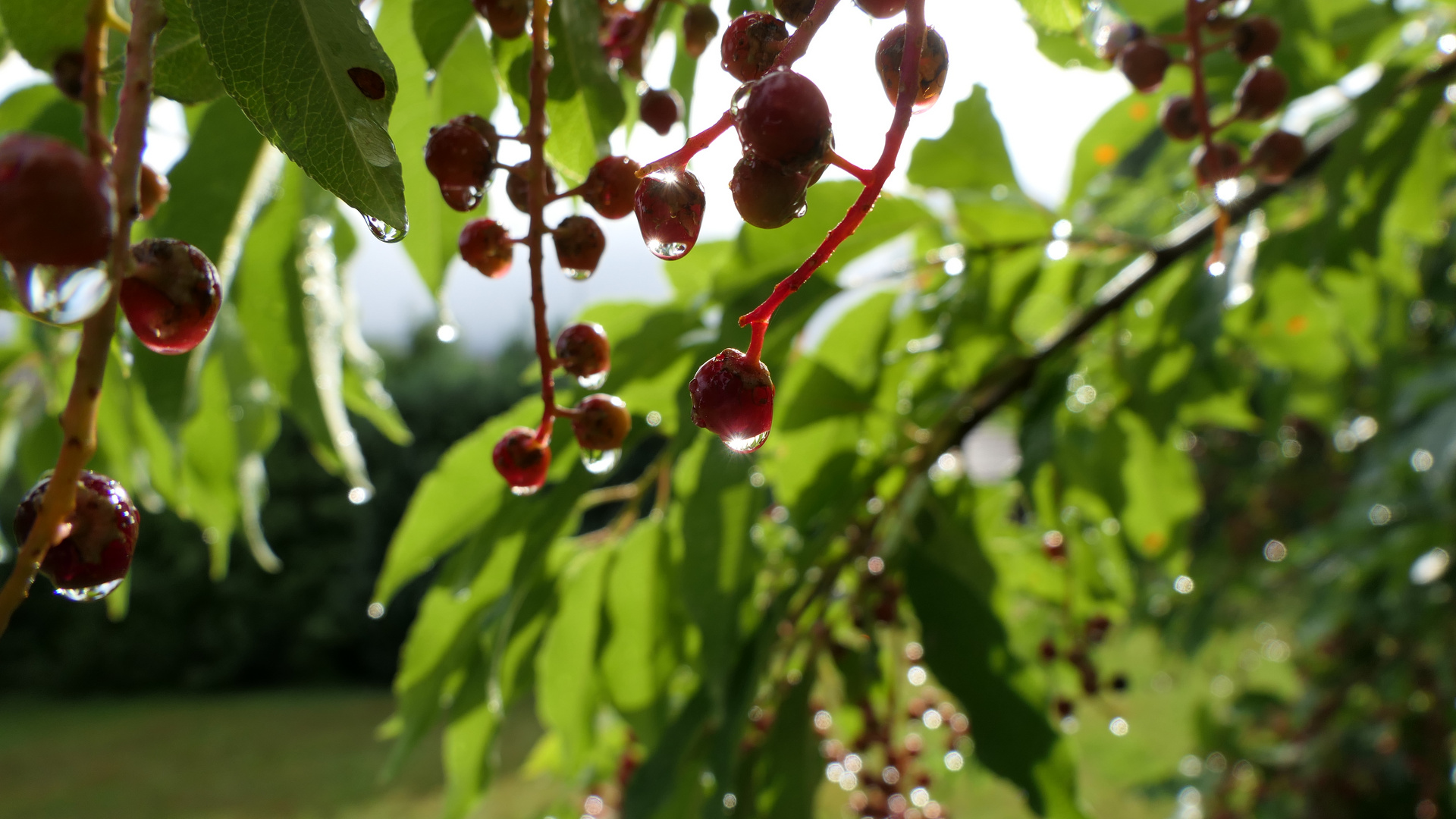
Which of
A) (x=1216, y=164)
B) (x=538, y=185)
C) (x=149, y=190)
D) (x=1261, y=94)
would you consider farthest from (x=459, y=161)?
(x=1261, y=94)

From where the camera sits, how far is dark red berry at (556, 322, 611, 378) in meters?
0.44

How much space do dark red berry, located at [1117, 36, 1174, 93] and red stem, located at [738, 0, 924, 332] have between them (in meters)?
0.46

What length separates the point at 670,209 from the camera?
0.99ft

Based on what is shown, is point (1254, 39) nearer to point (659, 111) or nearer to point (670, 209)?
point (659, 111)

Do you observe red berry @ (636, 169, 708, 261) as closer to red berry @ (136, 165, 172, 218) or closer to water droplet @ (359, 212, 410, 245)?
water droplet @ (359, 212, 410, 245)

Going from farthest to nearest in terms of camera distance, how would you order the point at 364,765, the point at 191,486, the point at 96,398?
the point at 364,765 < the point at 191,486 < the point at 96,398

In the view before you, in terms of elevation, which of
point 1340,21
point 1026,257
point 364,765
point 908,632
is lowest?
point 364,765

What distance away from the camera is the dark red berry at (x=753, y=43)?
34 cm

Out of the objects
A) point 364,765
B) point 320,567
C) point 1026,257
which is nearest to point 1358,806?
point 1026,257

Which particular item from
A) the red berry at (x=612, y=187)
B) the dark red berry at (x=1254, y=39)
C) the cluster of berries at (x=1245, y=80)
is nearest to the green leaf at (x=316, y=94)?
the red berry at (x=612, y=187)

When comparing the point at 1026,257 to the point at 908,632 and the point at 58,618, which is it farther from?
the point at 58,618

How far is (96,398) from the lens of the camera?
264 mm

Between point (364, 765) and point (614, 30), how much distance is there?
20.7 ft

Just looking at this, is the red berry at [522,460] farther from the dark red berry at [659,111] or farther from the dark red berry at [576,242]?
the dark red berry at [659,111]
